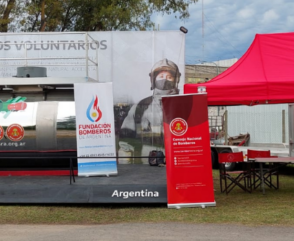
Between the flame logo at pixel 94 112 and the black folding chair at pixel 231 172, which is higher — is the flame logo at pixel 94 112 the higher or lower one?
the higher one

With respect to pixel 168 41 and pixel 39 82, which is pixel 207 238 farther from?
pixel 168 41

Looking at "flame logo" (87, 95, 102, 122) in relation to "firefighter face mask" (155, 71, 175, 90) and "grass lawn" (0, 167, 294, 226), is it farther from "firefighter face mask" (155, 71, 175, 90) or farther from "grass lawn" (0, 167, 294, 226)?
"firefighter face mask" (155, 71, 175, 90)

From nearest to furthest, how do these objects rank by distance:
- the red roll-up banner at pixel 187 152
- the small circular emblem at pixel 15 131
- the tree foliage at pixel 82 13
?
1. the red roll-up banner at pixel 187 152
2. the small circular emblem at pixel 15 131
3. the tree foliage at pixel 82 13

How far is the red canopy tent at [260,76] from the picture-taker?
9.88 metres

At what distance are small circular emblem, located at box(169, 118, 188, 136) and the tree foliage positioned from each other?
1295 centimetres

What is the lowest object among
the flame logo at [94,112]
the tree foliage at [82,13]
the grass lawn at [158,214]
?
the grass lawn at [158,214]

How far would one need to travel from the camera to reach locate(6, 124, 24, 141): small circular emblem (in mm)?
12680

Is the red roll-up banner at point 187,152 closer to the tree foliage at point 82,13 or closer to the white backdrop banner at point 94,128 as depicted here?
the white backdrop banner at point 94,128

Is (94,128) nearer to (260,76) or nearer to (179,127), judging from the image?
(179,127)

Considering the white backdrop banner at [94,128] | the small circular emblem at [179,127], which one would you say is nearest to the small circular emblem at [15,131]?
the white backdrop banner at [94,128]

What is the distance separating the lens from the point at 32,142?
12.7 metres

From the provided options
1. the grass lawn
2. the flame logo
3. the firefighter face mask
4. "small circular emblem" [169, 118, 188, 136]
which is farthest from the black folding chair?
the firefighter face mask

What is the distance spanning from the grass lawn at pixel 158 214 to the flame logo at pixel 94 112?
114 inches

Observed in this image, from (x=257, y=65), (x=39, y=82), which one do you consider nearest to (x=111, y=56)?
(x=39, y=82)
